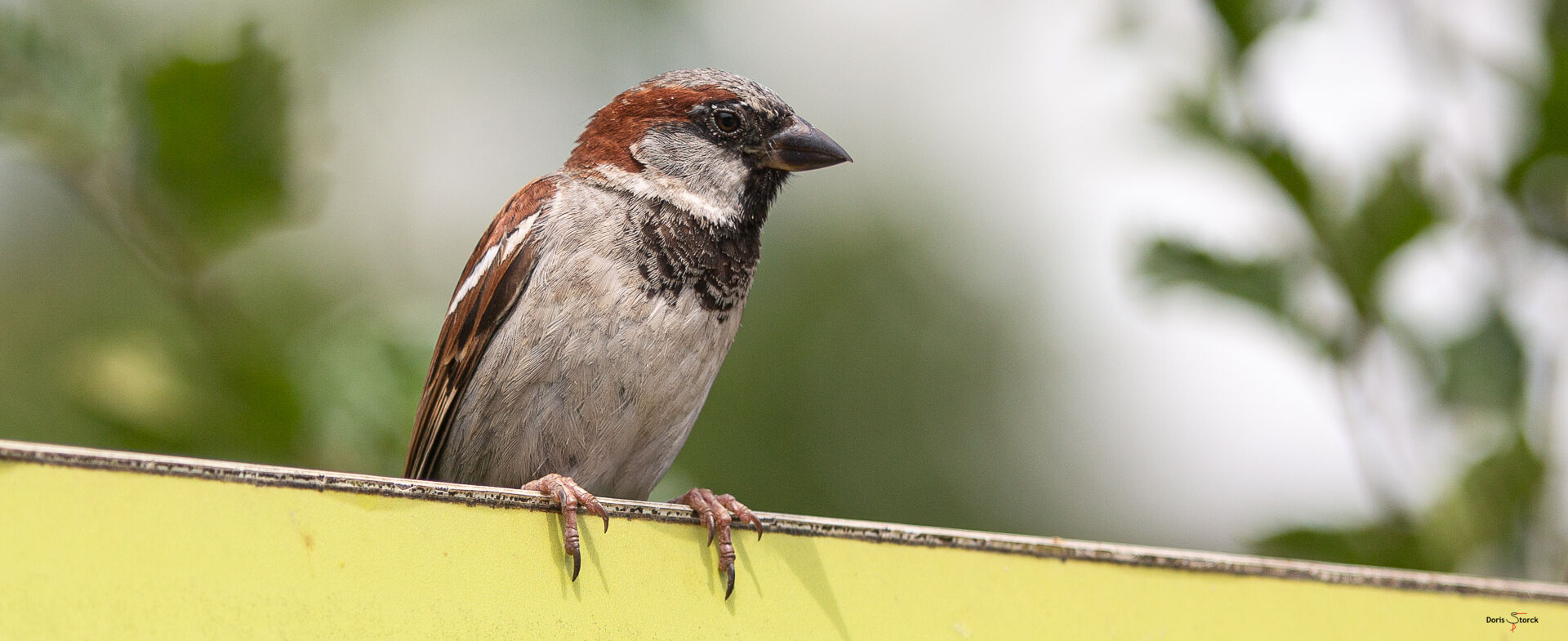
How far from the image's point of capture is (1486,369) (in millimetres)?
1804

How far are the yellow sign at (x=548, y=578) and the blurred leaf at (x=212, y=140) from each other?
761 mm

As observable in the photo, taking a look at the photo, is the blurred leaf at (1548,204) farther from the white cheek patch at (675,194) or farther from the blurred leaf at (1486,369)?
the white cheek patch at (675,194)

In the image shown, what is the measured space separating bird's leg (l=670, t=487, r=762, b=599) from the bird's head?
0.58m

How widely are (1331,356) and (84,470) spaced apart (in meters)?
1.73

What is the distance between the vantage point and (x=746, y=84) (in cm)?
208

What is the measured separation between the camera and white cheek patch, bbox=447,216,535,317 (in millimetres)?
1914

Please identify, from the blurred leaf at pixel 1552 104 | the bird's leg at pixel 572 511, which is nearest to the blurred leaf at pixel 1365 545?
the blurred leaf at pixel 1552 104

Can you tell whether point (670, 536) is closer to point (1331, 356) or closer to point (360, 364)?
point (360, 364)

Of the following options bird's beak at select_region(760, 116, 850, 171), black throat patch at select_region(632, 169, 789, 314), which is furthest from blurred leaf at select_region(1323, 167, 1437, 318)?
black throat patch at select_region(632, 169, 789, 314)

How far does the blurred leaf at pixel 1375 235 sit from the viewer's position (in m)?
1.79

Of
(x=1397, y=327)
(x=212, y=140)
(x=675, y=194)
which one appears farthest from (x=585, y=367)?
(x=1397, y=327)

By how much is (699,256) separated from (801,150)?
30 cm

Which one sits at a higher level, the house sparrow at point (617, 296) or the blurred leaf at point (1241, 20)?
the blurred leaf at point (1241, 20)

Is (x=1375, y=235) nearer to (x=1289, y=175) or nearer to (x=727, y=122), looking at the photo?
(x=1289, y=175)
